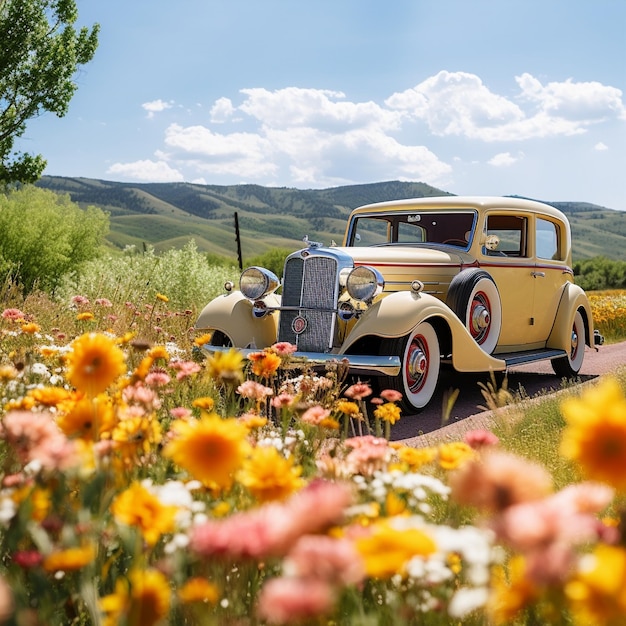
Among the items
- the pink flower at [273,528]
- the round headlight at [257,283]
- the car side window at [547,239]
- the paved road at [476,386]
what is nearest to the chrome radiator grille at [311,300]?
the round headlight at [257,283]

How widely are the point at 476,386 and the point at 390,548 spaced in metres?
6.86

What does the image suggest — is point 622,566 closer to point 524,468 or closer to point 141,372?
point 524,468

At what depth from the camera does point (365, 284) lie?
5852 mm

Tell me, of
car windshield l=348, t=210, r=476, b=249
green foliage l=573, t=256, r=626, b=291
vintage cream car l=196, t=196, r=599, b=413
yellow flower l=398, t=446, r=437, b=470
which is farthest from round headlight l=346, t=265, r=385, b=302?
green foliage l=573, t=256, r=626, b=291

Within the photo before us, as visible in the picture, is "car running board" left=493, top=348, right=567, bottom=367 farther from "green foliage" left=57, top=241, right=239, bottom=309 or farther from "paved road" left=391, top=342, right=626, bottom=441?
"green foliage" left=57, top=241, right=239, bottom=309

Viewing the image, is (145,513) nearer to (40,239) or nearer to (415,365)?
(415,365)

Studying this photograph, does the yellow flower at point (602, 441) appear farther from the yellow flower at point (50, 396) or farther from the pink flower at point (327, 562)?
the yellow flower at point (50, 396)

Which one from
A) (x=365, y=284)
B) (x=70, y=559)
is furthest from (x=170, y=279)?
(x=70, y=559)

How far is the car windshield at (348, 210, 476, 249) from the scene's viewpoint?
24.2 feet

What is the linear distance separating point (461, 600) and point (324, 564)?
482mm

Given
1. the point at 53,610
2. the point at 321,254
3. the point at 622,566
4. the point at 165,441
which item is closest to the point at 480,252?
the point at 321,254

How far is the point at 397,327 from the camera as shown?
5465mm

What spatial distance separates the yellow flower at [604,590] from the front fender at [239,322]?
17.5 feet

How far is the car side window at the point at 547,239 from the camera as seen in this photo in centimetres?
792
